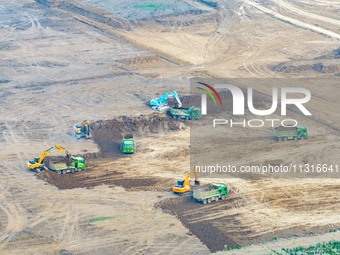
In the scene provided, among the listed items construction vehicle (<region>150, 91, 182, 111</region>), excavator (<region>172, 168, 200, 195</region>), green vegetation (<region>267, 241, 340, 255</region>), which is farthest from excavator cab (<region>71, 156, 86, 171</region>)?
green vegetation (<region>267, 241, 340, 255</region>)

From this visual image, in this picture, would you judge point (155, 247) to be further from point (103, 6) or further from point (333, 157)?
point (103, 6)

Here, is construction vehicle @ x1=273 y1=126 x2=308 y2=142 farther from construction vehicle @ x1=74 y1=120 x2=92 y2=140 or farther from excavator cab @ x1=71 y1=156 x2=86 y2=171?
excavator cab @ x1=71 y1=156 x2=86 y2=171

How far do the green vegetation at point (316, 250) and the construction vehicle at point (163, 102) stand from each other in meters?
23.9

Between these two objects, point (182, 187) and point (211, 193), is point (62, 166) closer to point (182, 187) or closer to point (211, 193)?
point (182, 187)

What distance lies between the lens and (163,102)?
2347 inches

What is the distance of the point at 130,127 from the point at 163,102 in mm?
4769

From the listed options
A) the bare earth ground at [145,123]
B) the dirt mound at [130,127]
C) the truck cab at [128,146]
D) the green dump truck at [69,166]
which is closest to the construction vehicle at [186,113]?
the dirt mound at [130,127]

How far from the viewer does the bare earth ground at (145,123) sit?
40438mm

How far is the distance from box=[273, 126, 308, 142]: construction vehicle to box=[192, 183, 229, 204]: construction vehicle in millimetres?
9568

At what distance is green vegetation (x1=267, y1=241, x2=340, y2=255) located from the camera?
35.9m

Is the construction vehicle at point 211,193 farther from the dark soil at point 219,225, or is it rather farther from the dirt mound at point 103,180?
the dirt mound at point 103,180

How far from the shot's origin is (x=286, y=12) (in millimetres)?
89562

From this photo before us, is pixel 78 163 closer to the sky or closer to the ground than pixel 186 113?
closer to the ground

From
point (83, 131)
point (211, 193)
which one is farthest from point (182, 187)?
point (83, 131)
